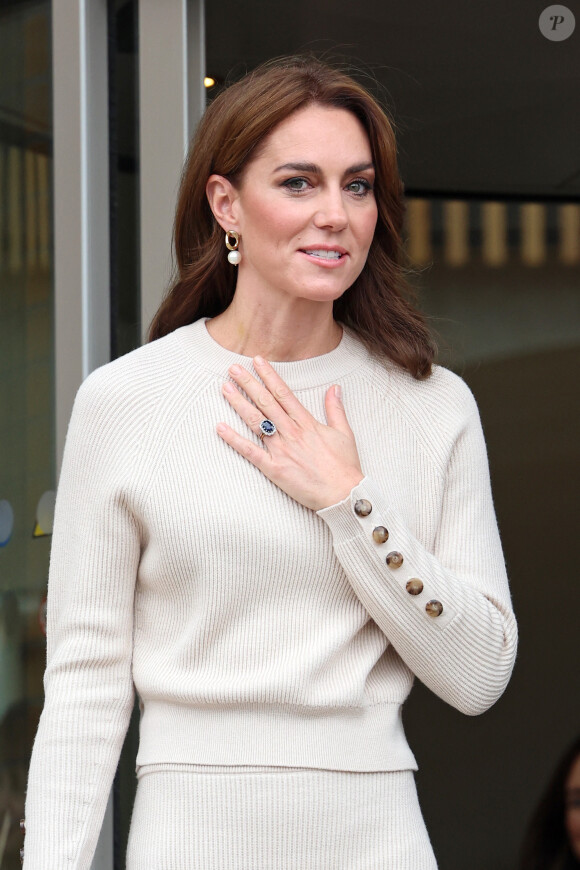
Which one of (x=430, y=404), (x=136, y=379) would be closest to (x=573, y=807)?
(x=430, y=404)

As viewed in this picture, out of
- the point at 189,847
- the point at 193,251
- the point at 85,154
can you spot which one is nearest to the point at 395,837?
the point at 189,847

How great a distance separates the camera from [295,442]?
1728 millimetres

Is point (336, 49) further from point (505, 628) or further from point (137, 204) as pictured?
point (505, 628)

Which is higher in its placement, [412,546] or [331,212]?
[331,212]

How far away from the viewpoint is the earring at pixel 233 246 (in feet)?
6.10

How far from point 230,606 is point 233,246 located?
559mm

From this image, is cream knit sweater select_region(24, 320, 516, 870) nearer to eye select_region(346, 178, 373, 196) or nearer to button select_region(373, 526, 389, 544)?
button select_region(373, 526, 389, 544)

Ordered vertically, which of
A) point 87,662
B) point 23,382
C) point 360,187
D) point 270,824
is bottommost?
point 270,824

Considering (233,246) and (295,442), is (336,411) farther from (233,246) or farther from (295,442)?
(233,246)

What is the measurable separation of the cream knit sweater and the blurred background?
116cm

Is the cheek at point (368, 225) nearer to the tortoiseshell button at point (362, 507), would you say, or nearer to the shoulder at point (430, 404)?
the shoulder at point (430, 404)

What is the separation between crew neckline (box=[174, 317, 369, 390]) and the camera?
184cm

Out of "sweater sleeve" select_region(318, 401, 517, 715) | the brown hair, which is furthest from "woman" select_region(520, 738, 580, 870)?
the brown hair

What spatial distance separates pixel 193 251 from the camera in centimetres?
197
